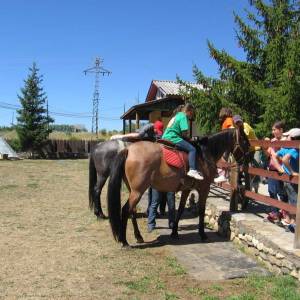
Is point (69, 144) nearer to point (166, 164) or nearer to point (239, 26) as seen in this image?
point (239, 26)

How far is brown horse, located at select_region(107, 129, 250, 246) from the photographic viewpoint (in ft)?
22.3

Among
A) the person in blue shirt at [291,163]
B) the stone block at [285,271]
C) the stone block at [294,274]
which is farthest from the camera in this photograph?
the person in blue shirt at [291,163]

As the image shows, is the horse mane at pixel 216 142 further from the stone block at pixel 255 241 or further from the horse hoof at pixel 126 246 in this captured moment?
the horse hoof at pixel 126 246

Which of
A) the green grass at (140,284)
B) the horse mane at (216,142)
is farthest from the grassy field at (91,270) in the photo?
the horse mane at (216,142)

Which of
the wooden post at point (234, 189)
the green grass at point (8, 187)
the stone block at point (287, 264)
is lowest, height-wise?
the stone block at point (287, 264)

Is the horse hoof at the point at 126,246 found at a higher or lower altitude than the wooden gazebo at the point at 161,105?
lower

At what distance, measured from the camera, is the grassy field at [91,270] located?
500cm

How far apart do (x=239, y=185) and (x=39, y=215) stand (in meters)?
4.35

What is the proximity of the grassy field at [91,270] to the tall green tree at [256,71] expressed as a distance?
6.05 metres

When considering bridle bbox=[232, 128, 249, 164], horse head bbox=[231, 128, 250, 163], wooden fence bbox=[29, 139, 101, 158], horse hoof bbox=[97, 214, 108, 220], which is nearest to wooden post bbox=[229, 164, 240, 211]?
bridle bbox=[232, 128, 249, 164]

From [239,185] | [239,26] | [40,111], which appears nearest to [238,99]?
[239,26]

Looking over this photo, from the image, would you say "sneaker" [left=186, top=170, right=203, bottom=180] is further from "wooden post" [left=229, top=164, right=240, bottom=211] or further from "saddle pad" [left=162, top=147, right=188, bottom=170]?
"wooden post" [left=229, top=164, right=240, bottom=211]

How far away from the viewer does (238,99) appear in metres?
14.3

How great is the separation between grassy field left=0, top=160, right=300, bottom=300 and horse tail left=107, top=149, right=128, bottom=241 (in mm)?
412
